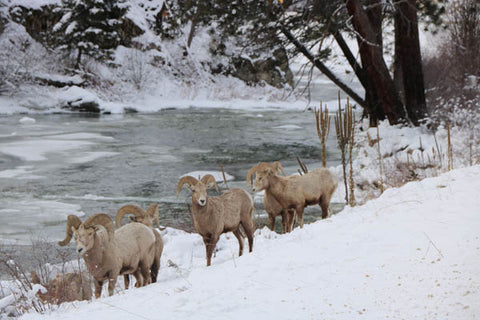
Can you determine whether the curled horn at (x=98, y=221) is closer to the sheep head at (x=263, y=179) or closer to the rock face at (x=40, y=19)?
the sheep head at (x=263, y=179)

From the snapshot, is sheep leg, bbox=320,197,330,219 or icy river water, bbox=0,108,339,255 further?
icy river water, bbox=0,108,339,255

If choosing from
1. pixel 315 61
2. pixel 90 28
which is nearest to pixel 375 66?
pixel 315 61

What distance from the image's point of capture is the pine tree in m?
33.4

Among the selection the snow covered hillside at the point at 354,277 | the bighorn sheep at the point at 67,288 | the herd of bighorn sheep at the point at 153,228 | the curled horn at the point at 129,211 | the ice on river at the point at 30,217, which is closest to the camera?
the snow covered hillside at the point at 354,277

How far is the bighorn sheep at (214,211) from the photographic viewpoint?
21.9ft

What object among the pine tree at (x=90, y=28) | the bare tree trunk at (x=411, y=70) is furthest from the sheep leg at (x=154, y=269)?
the pine tree at (x=90, y=28)

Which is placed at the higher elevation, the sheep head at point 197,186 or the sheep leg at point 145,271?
the sheep head at point 197,186

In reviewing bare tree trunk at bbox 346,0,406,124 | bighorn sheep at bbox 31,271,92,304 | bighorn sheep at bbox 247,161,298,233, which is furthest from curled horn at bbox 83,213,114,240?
bare tree trunk at bbox 346,0,406,124

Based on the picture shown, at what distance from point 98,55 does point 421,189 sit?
3111cm

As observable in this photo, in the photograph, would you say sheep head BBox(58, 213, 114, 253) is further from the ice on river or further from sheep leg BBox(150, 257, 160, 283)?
the ice on river

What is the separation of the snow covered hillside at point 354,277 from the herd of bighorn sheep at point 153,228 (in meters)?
0.85

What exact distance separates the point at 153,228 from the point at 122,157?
11.0 meters

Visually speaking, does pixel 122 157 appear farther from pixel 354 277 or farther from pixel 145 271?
pixel 354 277

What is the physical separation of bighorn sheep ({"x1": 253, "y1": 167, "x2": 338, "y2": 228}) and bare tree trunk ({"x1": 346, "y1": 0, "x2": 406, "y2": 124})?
487cm
